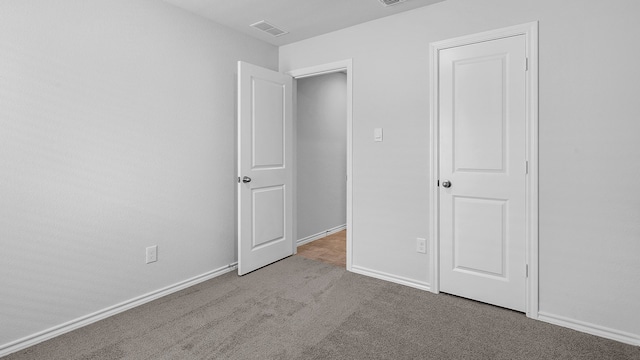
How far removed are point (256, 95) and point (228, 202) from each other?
1056 mm

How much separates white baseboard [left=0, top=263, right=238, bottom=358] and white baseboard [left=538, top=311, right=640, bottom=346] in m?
2.62

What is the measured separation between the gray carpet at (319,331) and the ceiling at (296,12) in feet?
7.55

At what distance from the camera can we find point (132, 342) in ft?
6.49

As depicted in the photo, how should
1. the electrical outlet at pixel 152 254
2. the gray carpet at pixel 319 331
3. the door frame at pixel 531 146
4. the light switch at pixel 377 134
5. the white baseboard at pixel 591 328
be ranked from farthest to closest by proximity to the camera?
the light switch at pixel 377 134, the electrical outlet at pixel 152 254, the door frame at pixel 531 146, the white baseboard at pixel 591 328, the gray carpet at pixel 319 331

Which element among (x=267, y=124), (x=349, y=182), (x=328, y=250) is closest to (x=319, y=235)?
(x=328, y=250)

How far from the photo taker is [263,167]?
3250mm

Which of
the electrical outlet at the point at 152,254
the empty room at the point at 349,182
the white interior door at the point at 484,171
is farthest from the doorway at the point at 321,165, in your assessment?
the electrical outlet at the point at 152,254

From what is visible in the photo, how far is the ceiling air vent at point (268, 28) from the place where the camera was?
9.78 feet

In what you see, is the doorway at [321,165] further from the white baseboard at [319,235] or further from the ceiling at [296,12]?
the ceiling at [296,12]

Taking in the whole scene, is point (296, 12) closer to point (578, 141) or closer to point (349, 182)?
point (349, 182)

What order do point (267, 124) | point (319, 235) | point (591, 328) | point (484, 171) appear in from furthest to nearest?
point (319, 235) → point (267, 124) → point (484, 171) → point (591, 328)

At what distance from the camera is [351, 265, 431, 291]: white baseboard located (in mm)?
2738

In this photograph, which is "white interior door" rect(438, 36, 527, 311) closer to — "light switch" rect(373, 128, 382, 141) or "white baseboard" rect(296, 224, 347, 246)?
"light switch" rect(373, 128, 382, 141)

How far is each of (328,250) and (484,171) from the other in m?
2.07
